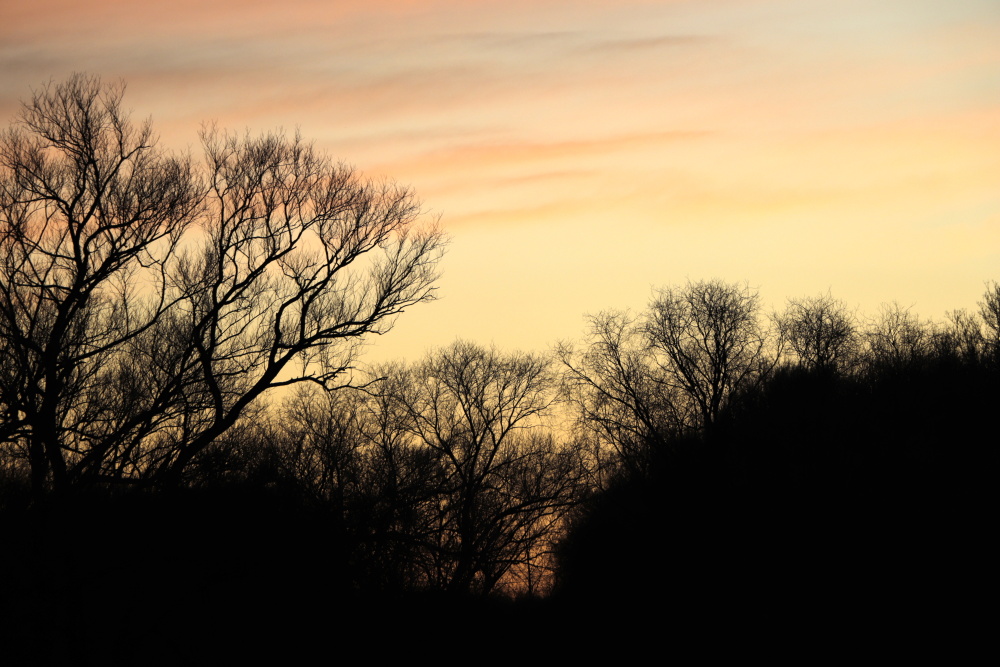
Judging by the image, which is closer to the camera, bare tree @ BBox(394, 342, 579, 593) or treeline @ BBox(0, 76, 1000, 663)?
treeline @ BBox(0, 76, 1000, 663)

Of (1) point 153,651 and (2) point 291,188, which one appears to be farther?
(2) point 291,188

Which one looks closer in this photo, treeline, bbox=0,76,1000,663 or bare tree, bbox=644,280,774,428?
treeline, bbox=0,76,1000,663

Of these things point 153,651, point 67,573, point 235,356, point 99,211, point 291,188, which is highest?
point 291,188

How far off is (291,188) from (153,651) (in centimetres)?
1156

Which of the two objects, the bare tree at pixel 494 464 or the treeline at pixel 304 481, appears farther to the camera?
the bare tree at pixel 494 464

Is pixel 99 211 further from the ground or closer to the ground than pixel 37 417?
further from the ground

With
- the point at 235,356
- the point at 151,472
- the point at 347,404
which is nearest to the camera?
the point at 151,472

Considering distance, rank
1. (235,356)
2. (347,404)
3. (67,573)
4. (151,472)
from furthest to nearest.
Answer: (347,404) < (235,356) < (151,472) < (67,573)

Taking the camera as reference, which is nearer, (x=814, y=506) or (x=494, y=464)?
(x=814, y=506)

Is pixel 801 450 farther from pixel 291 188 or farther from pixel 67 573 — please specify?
pixel 67 573

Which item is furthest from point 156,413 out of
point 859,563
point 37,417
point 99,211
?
point 859,563

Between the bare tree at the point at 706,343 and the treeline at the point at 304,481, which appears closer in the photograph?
the treeline at the point at 304,481

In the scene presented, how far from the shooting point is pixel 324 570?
72.9ft

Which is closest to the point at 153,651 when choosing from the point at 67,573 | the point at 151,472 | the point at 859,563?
the point at 67,573
